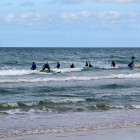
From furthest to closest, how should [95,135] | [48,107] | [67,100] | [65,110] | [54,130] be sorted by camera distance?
1. [67,100]
2. [48,107]
3. [65,110]
4. [54,130]
5. [95,135]

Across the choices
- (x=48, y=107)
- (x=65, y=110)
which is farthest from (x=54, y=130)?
(x=48, y=107)

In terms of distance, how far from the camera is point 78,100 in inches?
622

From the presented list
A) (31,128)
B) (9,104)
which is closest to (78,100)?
(9,104)

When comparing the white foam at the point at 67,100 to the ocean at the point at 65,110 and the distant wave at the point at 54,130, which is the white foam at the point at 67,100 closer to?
the ocean at the point at 65,110

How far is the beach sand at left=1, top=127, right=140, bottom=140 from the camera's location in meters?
9.14

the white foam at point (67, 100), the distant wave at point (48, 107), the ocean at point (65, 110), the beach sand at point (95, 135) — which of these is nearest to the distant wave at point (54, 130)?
the ocean at point (65, 110)

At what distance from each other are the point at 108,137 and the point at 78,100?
662 centimetres

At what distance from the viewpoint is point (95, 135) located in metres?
9.49

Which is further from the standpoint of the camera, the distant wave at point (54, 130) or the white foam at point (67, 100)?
the white foam at point (67, 100)

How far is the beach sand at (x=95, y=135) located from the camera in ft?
30.0

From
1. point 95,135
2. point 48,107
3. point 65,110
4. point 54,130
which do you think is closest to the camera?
point 95,135

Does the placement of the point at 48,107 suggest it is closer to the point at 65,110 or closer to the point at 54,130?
the point at 65,110

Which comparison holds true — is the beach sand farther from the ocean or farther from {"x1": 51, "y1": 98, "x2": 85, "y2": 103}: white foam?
{"x1": 51, "y1": 98, "x2": 85, "y2": 103}: white foam

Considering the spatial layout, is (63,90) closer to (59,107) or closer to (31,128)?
(59,107)
